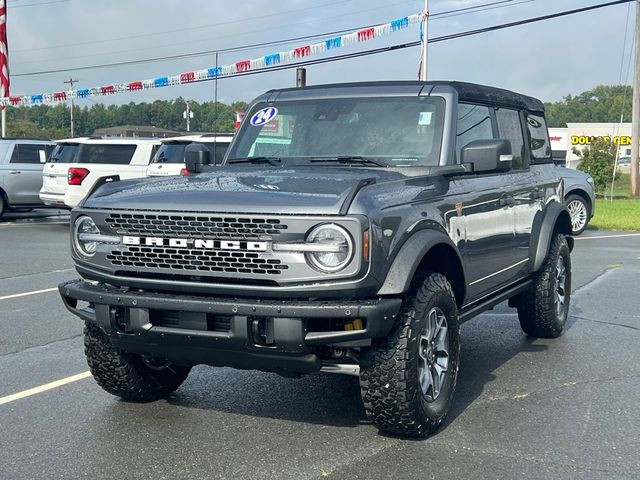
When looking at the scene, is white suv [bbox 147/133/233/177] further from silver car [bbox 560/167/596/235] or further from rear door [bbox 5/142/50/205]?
silver car [bbox 560/167/596/235]

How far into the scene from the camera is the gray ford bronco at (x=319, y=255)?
417 centimetres

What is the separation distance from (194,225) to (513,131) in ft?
11.6

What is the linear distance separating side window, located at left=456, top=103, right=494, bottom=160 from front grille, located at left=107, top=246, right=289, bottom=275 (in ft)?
6.44

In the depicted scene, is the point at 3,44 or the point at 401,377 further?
the point at 3,44

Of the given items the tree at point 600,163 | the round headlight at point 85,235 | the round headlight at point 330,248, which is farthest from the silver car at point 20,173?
the tree at point 600,163

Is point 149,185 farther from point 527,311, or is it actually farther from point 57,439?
point 527,311

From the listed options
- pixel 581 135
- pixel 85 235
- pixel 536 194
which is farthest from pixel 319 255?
pixel 581 135

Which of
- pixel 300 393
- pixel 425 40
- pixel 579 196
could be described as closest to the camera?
pixel 300 393

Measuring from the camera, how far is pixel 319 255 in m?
4.18

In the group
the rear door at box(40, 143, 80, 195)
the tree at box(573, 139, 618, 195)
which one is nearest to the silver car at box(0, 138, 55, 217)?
the rear door at box(40, 143, 80, 195)

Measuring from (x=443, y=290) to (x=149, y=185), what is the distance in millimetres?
1803

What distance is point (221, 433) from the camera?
188 inches

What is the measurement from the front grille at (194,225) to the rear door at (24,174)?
1661 centimetres

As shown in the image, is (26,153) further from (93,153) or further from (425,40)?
(425,40)
